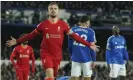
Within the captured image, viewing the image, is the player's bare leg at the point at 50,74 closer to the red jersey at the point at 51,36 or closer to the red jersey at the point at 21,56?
the red jersey at the point at 51,36

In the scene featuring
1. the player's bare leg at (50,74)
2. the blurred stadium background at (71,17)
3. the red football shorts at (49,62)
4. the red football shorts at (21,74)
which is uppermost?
the blurred stadium background at (71,17)

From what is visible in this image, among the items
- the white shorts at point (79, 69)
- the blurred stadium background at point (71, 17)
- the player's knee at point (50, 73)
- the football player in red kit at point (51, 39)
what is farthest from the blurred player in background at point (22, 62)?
the blurred stadium background at point (71, 17)

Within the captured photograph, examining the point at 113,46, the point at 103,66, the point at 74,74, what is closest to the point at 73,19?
the point at 103,66

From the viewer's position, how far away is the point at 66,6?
30.0 m

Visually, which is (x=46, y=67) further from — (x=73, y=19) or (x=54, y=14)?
(x=73, y=19)

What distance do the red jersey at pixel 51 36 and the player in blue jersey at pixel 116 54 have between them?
513cm

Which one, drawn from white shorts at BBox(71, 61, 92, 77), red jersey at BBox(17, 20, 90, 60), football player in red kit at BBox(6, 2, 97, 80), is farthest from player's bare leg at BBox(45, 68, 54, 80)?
white shorts at BBox(71, 61, 92, 77)

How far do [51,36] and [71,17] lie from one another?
17653mm

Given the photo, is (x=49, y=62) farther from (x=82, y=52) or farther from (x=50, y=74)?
(x=82, y=52)

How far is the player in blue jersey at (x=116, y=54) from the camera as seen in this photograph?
16.2m

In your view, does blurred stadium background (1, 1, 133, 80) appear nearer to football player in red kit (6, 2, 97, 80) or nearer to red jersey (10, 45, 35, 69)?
red jersey (10, 45, 35, 69)

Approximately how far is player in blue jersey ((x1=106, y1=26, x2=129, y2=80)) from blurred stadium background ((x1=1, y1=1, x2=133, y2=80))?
34.7 feet

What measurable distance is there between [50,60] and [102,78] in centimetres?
1432

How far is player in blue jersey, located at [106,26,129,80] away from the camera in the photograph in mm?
16203
